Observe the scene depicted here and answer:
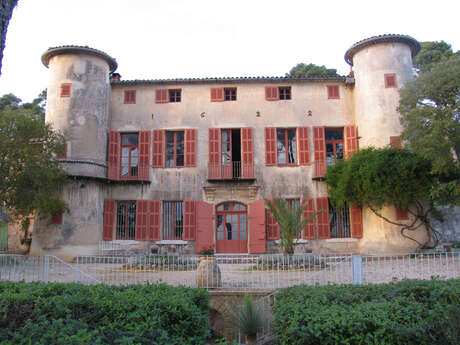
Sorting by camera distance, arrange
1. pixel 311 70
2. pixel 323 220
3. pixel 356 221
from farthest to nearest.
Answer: pixel 311 70, pixel 323 220, pixel 356 221

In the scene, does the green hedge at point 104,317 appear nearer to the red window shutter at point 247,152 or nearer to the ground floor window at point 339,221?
the red window shutter at point 247,152

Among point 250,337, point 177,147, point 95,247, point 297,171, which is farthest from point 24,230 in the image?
point 250,337

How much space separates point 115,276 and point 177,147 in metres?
8.81

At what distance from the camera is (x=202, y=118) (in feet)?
58.3

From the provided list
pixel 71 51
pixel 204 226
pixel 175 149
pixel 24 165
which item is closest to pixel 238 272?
pixel 204 226

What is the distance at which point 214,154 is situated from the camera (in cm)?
1742

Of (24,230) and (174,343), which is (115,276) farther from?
(24,230)

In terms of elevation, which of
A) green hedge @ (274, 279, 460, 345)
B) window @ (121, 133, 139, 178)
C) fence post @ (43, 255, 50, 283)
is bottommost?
green hedge @ (274, 279, 460, 345)

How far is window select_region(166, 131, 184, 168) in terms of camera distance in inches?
695

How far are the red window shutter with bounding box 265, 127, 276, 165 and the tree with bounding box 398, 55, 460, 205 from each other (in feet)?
17.3

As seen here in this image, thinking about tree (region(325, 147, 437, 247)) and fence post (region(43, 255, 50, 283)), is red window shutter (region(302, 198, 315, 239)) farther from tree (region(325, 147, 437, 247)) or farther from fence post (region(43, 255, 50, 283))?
fence post (region(43, 255, 50, 283))

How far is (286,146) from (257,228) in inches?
151

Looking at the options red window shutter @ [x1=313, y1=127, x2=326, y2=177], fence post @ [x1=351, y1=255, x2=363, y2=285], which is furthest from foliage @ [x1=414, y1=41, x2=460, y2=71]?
fence post @ [x1=351, y1=255, x2=363, y2=285]

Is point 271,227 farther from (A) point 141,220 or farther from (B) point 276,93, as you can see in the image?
(B) point 276,93
